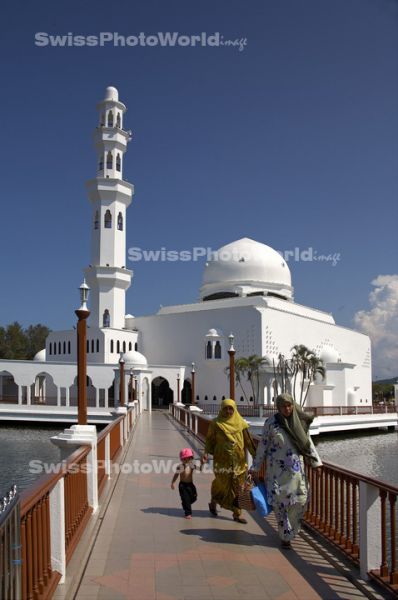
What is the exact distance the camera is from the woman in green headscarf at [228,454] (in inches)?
277

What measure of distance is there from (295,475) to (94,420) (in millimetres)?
30842

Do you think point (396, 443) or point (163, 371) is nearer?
point (396, 443)

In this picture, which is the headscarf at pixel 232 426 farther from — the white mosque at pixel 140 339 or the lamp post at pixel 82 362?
the white mosque at pixel 140 339

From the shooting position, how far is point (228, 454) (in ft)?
23.1

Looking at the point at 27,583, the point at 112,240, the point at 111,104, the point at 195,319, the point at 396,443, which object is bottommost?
the point at 396,443

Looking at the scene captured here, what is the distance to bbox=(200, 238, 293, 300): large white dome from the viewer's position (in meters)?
46.7

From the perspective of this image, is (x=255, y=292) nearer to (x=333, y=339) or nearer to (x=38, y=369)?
(x=333, y=339)

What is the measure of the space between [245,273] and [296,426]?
41.0 meters

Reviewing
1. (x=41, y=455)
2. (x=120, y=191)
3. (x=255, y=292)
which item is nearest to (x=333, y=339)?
(x=255, y=292)

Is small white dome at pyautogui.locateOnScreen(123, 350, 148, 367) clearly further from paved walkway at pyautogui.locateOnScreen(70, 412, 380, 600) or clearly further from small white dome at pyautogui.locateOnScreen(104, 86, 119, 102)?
paved walkway at pyautogui.locateOnScreen(70, 412, 380, 600)

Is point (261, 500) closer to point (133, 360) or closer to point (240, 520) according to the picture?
point (240, 520)

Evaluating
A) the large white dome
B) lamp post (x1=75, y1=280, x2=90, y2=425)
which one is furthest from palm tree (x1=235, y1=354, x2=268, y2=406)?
lamp post (x1=75, y1=280, x2=90, y2=425)

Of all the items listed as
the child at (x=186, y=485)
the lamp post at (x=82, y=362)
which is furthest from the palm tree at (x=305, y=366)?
the child at (x=186, y=485)

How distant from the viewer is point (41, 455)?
2292 centimetres
